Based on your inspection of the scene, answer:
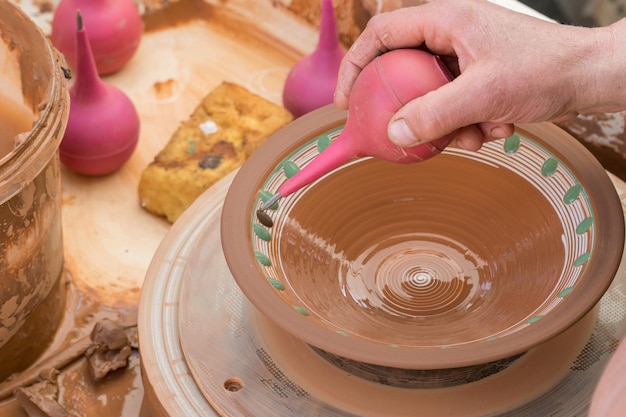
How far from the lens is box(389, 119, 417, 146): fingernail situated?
1.35 meters

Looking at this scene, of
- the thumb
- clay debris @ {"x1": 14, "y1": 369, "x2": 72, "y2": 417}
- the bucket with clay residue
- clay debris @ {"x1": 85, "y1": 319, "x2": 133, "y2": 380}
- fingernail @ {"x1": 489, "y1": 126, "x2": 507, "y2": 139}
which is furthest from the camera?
clay debris @ {"x1": 85, "y1": 319, "x2": 133, "y2": 380}

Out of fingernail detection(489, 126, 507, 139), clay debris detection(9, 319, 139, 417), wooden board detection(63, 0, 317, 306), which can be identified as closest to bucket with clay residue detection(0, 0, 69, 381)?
clay debris detection(9, 319, 139, 417)

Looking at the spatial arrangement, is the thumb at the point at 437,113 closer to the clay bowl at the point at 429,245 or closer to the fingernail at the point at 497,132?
the fingernail at the point at 497,132

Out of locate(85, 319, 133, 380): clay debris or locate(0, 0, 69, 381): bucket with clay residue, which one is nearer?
locate(0, 0, 69, 381): bucket with clay residue

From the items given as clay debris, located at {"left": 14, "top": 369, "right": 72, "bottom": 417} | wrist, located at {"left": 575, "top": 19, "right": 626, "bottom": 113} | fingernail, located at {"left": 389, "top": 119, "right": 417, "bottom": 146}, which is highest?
wrist, located at {"left": 575, "top": 19, "right": 626, "bottom": 113}

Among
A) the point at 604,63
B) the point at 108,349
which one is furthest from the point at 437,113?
the point at 108,349

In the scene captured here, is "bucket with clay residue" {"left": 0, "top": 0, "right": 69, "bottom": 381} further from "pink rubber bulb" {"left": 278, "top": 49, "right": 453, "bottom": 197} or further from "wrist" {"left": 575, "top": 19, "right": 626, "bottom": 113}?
"wrist" {"left": 575, "top": 19, "right": 626, "bottom": 113}

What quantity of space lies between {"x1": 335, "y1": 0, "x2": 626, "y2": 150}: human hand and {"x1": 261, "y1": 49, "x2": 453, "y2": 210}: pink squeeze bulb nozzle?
0.11 ft

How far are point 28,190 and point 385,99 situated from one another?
794 millimetres

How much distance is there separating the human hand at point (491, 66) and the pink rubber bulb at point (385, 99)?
1.3 inches

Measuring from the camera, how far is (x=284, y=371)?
60.7 inches

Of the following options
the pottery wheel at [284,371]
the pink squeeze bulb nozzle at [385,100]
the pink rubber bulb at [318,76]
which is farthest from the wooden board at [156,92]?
the pink squeeze bulb nozzle at [385,100]

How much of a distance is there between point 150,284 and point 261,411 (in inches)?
14.9

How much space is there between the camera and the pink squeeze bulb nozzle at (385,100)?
137 cm
